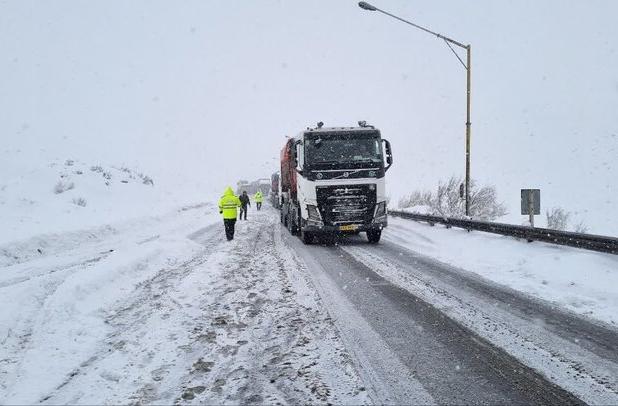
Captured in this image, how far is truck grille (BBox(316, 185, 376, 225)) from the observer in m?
12.2

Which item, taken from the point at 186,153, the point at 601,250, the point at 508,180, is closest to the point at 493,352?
the point at 601,250

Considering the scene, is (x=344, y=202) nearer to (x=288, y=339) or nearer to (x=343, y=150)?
(x=343, y=150)

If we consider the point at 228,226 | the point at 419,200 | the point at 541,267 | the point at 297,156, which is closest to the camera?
the point at 541,267

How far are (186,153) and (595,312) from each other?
177203 millimetres

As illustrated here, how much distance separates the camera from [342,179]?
1218 cm

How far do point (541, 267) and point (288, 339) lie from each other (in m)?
6.19

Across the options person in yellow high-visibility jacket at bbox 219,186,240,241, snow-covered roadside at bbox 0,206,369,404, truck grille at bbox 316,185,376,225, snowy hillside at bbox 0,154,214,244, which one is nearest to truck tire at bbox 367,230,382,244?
truck grille at bbox 316,185,376,225

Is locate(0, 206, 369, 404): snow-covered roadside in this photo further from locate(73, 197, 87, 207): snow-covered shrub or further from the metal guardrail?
locate(73, 197, 87, 207): snow-covered shrub

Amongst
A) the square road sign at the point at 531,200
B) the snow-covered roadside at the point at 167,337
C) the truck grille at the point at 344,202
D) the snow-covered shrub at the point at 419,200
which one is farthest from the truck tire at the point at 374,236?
the snow-covered shrub at the point at 419,200

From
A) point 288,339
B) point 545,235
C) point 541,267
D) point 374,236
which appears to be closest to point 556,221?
point 545,235

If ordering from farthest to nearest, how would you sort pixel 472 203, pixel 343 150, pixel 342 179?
pixel 472 203, pixel 343 150, pixel 342 179

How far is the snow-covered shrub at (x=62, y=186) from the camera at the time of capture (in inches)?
802

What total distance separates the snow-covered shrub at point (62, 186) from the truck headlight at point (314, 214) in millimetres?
14005

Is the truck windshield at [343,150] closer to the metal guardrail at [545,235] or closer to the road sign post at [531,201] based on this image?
the metal guardrail at [545,235]
